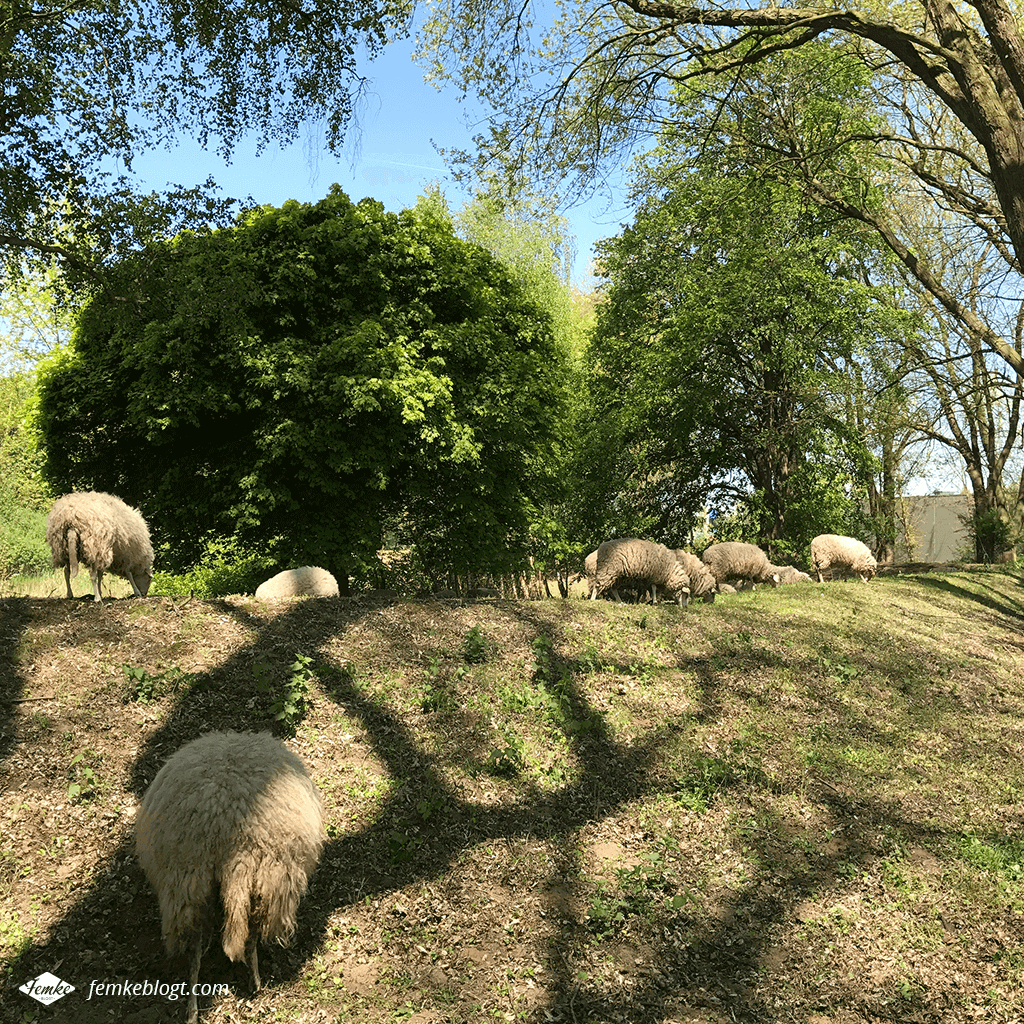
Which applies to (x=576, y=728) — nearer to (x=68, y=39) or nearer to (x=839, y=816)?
(x=839, y=816)

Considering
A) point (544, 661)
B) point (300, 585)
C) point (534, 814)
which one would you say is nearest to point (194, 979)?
point (534, 814)

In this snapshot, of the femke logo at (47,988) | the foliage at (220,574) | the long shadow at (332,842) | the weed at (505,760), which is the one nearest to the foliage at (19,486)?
the foliage at (220,574)

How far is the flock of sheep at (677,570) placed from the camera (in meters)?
14.4

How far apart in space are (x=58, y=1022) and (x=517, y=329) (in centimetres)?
1813

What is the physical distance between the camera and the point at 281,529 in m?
17.2

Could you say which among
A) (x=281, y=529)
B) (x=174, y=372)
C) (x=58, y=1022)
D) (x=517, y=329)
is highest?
(x=517, y=329)

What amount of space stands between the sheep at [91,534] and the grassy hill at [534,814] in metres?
0.57

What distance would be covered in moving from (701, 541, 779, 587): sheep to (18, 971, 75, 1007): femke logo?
1554 cm

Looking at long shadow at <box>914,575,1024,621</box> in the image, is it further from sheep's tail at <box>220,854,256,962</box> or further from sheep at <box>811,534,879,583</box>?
sheep's tail at <box>220,854,256,962</box>

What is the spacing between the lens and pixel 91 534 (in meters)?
8.20

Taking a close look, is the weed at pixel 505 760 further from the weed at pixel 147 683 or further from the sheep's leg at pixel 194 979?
the sheep's leg at pixel 194 979

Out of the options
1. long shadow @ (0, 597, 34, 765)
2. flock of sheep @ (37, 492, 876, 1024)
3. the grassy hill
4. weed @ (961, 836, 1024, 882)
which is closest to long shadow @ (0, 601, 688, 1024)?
the grassy hill

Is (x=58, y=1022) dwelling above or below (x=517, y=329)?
below

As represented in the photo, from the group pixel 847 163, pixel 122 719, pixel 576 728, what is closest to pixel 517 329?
pixel 847 163
